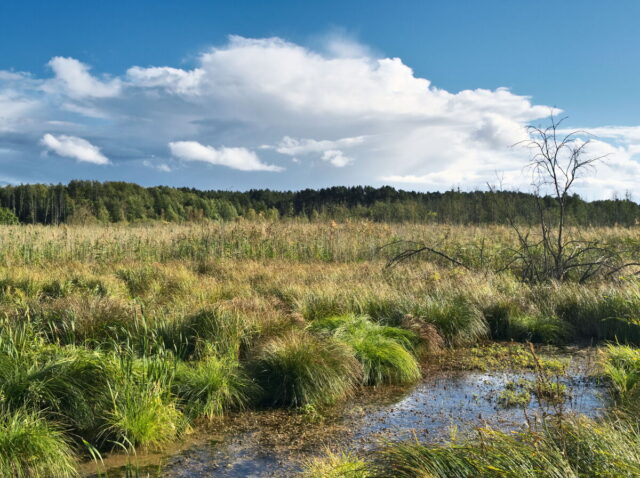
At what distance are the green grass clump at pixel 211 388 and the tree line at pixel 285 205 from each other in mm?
13267

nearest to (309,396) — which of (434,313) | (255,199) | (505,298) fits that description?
(434,313)

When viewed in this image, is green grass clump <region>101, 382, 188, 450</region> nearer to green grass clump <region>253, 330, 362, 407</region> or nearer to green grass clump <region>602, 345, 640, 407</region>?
green grass clump <region>253, 330, 362, 407</region>

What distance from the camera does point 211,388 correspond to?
509 centimetres

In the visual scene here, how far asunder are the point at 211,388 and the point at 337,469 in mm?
1947

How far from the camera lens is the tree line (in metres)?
24.8

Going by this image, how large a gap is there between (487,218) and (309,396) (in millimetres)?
29709

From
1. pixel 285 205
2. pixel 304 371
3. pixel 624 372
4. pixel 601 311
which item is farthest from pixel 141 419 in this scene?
pixel 285 205

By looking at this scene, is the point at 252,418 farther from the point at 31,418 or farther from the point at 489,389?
the point at 489,389

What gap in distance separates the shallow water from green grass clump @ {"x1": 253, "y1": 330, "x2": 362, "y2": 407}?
0.71ft

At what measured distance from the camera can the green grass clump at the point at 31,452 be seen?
11.8 ft

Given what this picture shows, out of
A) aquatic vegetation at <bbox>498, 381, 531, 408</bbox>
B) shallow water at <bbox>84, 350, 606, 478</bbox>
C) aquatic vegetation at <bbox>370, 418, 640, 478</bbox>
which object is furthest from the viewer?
aquatic vegetation at <bbox>498, 381, 531, 408</bbox>

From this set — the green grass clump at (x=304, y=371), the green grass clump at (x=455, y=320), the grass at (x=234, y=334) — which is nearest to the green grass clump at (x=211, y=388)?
the grass at (x=234, y=334)

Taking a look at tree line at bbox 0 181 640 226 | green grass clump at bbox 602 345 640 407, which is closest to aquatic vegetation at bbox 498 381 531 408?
green grass clump at bbox 602 345 640 407

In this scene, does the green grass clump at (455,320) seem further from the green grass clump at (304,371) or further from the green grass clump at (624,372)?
the green grass clump at (304,371)
